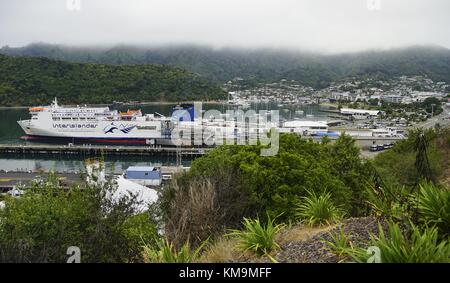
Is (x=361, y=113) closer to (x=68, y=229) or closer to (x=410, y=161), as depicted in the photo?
(x=410, y=161)

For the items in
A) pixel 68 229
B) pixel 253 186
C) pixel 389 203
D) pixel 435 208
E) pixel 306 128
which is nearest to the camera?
pixel 435 208

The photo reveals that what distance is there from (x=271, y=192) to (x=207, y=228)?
3845 mm

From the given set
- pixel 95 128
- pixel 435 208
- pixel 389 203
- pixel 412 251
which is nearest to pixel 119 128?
pixel 95 128

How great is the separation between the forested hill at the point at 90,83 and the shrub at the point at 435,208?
77786 millimetres

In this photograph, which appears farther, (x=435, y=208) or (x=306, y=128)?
(x=306, y=128)

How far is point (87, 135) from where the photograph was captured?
40.8 meters

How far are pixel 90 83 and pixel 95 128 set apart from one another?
164 ft

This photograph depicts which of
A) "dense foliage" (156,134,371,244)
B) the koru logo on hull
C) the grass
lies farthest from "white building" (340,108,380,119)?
the grass

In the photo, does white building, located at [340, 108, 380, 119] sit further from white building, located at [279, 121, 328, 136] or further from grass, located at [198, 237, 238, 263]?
grass, located at [198, 237, 238, 263]

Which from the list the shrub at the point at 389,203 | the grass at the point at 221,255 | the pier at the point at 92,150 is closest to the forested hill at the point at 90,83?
the pier at the point at 92,150

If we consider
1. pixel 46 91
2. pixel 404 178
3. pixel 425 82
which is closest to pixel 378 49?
pixel 425 82

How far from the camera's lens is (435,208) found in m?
3.98
